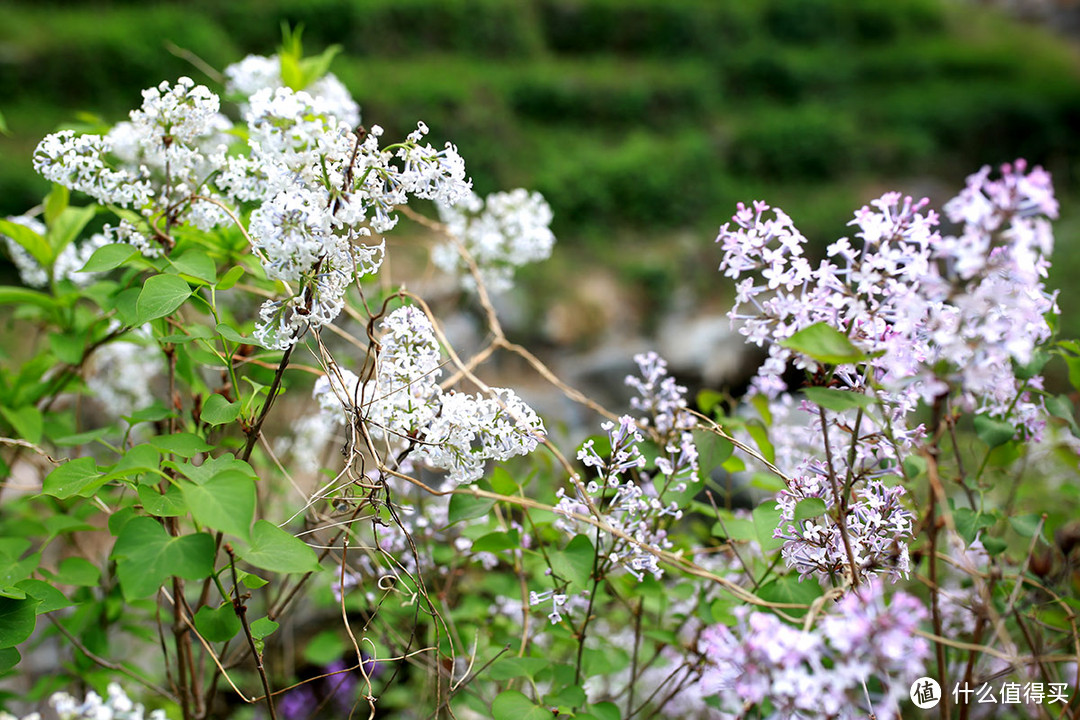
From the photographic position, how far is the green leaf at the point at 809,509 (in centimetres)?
74

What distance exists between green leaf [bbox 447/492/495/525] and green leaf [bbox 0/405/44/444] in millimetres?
637

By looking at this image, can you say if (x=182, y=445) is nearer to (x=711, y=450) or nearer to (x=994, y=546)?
→ (x=711, y=450)

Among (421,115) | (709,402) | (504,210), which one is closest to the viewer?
(709,402)

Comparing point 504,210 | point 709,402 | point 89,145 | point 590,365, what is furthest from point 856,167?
point 89,145

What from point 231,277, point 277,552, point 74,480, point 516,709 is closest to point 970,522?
point 516,709

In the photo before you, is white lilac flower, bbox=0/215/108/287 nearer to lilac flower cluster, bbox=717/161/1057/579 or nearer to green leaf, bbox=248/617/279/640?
green leaf, bbox=248/617/279/640

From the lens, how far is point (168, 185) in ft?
3.02

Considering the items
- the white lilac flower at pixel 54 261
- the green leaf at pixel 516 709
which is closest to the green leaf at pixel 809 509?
the green leaf at pixel 516 709

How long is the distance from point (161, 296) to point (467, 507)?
15.8 inches

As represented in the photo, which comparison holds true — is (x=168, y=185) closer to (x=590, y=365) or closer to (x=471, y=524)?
(x=471, y=524)

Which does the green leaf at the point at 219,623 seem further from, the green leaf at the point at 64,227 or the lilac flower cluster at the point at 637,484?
the green leaf at the point at 64,227

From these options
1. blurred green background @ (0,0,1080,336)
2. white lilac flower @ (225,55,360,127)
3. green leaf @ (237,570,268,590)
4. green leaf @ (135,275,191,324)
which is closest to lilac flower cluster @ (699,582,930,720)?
green leaf @ (237,570,268,590)

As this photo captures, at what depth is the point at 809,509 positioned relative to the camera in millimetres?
748

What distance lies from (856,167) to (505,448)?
7326 millimetres
